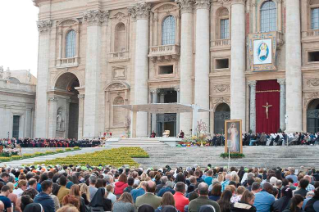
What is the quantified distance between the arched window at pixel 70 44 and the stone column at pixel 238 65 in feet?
61.1

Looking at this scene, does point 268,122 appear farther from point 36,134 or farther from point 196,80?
point 36,134

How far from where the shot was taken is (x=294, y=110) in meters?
42.4

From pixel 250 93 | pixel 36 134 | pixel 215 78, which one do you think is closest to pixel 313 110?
pixel 250 93

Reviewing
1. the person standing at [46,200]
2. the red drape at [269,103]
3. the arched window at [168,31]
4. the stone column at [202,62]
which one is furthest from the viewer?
the arched window at [168,31]

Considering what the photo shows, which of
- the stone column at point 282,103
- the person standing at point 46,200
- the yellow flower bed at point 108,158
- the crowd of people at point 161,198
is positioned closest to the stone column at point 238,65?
the stone column at point 282,103

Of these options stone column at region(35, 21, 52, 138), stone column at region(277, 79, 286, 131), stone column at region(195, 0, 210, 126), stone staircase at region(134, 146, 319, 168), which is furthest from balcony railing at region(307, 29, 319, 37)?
stone column at region(35, 21, 52, 138)

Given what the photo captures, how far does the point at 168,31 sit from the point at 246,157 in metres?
21.8

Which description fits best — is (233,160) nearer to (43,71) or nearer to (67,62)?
A: (67,62)

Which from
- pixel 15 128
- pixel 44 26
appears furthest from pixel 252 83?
pixel 15 128

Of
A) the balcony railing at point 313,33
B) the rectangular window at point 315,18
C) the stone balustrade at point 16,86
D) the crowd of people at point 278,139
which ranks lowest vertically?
the crowd of people at point 278,139

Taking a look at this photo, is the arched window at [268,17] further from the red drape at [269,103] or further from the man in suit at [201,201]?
the man in suit at [201,201]

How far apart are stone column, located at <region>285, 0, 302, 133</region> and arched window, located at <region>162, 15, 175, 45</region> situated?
37.9 feet

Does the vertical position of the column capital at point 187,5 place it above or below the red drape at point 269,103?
above

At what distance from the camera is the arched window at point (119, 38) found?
2110 inches
